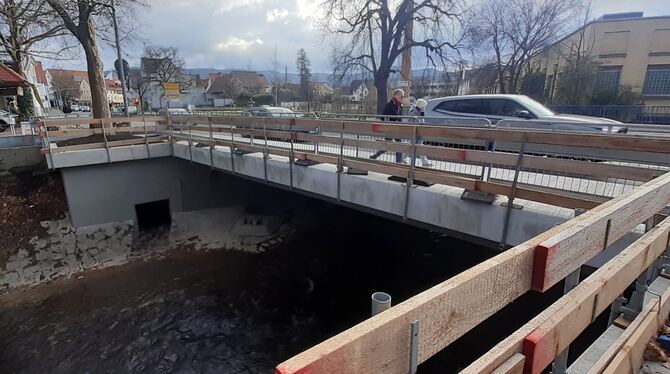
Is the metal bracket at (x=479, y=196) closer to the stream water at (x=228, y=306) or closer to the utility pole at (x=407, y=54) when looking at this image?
the stream water at (x=228, y=306)

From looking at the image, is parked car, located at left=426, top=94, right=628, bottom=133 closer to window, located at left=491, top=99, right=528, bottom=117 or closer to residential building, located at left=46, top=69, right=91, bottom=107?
window, located at left=491, top=99, right=528, bottom=117

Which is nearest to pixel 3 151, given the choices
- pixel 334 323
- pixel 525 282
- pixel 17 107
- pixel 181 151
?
pixel 181 151

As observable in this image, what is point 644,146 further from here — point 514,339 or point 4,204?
point 4,204

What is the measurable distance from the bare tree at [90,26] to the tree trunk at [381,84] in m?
12.1

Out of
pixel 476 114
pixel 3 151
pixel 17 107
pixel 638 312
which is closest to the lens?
pixel 638 312

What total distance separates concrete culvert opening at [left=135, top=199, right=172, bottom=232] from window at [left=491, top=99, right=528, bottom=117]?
11.1m

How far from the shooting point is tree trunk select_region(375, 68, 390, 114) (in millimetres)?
20144

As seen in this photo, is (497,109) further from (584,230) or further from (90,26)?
(90,26)

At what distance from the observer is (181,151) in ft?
38.8

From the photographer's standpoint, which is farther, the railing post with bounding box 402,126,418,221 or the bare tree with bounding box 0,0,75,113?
the bare tree with bounding box 0,0,75,113

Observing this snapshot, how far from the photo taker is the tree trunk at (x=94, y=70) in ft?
47.9

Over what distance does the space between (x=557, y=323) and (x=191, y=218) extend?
43.4 ft

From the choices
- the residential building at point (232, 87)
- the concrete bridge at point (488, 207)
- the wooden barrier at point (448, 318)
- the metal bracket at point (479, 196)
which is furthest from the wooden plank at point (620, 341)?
the residential building at point (232, 87)

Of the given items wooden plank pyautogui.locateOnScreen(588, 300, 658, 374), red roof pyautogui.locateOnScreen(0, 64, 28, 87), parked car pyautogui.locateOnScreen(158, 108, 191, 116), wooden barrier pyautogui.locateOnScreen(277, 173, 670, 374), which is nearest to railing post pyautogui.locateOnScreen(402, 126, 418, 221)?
wooden plank pyautogui.locateOnScreen(588, 300, 658, 374)
